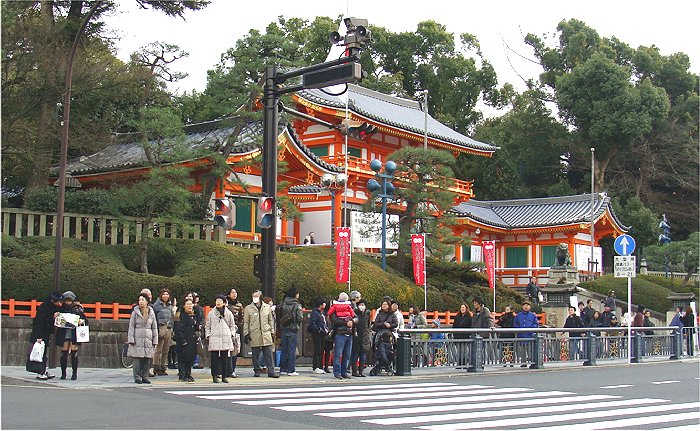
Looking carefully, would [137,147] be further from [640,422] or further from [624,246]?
[640,422]

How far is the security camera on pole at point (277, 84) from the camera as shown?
15430mm

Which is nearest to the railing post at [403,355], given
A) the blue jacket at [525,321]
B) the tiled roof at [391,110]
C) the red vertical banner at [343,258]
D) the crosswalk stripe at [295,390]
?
the crosswalk stripe at [295,390]

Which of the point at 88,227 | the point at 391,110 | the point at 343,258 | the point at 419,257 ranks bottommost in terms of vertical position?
the point at 343,258

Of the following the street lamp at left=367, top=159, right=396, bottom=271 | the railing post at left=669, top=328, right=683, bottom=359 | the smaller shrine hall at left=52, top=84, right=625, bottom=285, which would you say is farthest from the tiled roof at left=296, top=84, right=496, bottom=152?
the railing post at left=669, top=328, right=683, bottom=359

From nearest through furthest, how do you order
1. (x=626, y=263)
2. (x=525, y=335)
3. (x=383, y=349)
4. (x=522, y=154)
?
(x=383, y=349), (x=525, y=335), (x=626, y=263), (x=522, y=154)

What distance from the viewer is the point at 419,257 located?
29672 mm

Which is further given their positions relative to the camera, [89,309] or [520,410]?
[89,309]

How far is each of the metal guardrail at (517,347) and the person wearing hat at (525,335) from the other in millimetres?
24

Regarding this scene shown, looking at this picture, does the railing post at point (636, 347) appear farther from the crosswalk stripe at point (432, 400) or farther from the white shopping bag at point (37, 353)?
the white shopping bag at point (37, 353)

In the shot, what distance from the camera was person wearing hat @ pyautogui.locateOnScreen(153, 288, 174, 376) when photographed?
16016mm

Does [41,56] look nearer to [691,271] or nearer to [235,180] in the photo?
[235,180]

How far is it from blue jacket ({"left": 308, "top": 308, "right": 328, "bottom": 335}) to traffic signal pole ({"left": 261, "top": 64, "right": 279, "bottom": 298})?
3.25 feet

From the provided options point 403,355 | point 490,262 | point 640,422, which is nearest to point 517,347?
point 403,355

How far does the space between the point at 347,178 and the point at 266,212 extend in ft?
64.6
